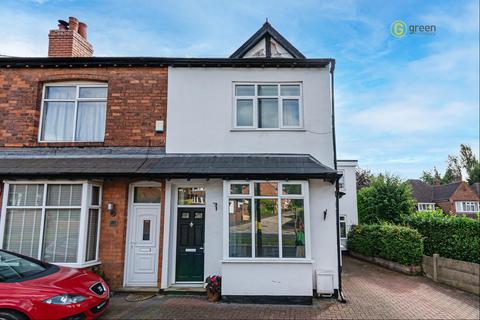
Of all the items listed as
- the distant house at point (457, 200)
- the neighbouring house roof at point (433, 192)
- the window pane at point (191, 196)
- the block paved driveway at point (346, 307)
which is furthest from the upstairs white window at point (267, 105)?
the neighbouring house roof at point (433, 192)

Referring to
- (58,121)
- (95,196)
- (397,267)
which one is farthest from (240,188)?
(397,267)

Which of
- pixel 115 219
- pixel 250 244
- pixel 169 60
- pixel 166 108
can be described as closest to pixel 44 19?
pixel 169 60

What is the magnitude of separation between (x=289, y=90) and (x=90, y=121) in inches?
238

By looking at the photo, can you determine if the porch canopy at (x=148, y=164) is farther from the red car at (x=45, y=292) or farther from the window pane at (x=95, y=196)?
the red car at (x=45, y=292)

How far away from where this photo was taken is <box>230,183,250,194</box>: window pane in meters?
7.61

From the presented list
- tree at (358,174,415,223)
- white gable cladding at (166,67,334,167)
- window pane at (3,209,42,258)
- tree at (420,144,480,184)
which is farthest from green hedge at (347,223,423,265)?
tree at (420,144,480,184)

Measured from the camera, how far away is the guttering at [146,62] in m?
8.57

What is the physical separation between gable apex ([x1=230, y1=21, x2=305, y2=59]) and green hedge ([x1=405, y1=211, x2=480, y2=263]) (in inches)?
302

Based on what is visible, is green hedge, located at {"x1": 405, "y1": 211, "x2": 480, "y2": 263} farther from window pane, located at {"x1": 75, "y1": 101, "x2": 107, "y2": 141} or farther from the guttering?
window pane, located at {"x1": 75, "y1": 101, "x2": 107, "y2": 141}

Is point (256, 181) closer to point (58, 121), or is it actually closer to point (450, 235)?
point (58, 121)

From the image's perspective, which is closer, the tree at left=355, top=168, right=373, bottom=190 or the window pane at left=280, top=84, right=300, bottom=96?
the window pane at left=280, top=84, right=300, bottom=96

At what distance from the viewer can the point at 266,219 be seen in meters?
7.51

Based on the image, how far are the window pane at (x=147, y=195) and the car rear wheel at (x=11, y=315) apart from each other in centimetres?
402

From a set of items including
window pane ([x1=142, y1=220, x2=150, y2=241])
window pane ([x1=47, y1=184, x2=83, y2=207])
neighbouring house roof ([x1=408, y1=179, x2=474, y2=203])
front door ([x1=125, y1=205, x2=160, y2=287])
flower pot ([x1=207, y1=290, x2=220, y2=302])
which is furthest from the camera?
neighbouring house roof ([x1=408, y1=179, x2=474, y2=203])
